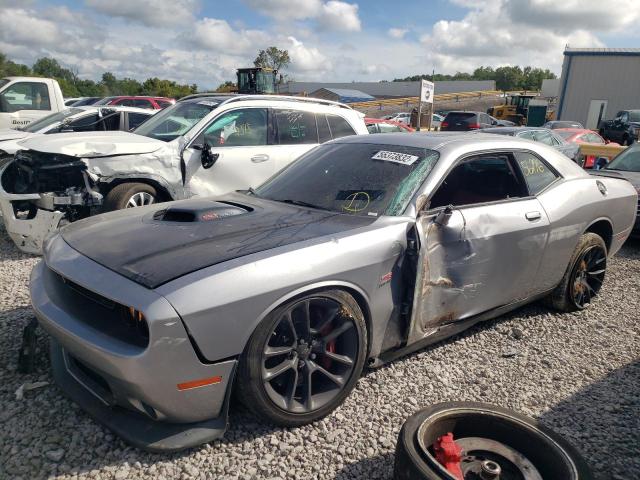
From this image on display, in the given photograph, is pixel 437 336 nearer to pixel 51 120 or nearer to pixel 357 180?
pixel 357 180

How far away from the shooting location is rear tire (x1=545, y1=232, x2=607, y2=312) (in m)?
4.09

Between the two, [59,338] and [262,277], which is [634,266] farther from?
[59,338]

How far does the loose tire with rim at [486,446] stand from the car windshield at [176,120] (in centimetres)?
469

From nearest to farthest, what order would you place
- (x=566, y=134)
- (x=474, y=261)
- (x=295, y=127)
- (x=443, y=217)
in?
(x=443, y=217) → (x=474, y=261) → (x=295, y=127) → (x=566, y=134)

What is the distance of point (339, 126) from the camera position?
682 centimetres

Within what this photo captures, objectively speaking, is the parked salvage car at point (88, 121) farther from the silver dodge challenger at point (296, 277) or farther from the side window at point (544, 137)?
the side window at point (544, 137)

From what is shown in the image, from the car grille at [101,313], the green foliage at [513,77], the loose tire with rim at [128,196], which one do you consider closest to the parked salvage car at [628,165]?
the loose tire with rim at [128,196]

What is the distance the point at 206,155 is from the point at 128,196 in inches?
38.2

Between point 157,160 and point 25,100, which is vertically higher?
point 25,100

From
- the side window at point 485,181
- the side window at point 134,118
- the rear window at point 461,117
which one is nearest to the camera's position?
the side window at point 485,181

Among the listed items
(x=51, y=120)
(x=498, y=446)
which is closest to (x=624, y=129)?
(x=51, y=120)

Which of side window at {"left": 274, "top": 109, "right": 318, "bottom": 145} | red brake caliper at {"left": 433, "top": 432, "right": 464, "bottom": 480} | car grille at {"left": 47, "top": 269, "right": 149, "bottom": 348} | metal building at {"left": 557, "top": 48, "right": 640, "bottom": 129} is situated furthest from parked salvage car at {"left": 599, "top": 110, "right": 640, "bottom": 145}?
car grille at {"left": 47, "top": 269, "right": 149, "bottom": 348}

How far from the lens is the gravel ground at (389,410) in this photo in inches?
91.8

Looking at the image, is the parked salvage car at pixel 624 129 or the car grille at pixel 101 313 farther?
the parked salvage car at pixel 624 129
